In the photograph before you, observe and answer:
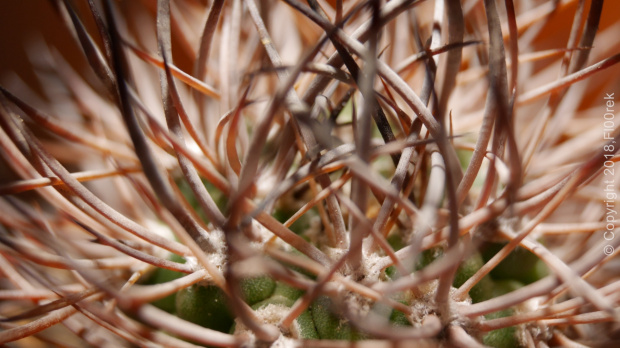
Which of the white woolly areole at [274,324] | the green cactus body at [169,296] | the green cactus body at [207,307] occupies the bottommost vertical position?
the white woolly areole at [274,324]

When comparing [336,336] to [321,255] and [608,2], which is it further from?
[608,2]

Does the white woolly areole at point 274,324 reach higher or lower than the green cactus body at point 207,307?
lower

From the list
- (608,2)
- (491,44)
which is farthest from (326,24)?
(608,2)

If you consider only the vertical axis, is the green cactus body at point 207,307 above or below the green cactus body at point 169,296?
below

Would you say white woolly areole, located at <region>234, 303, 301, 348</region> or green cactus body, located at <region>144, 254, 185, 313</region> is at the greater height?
green cactus body, located at <region>144, 254, 185, 313</region>

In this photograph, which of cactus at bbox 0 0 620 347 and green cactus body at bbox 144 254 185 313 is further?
green cactus body at bbox 144 254 185 313

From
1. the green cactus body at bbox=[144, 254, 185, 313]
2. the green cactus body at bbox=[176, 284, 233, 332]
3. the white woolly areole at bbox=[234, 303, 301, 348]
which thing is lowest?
the white woolly areole at bbox=[234, 303, 301, 348]

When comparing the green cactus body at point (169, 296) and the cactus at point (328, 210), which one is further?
the green cactus body at point (169, 296)

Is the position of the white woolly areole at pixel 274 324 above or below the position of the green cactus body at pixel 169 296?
below
